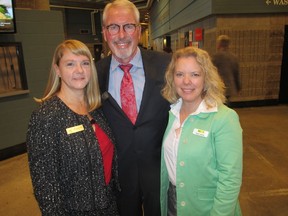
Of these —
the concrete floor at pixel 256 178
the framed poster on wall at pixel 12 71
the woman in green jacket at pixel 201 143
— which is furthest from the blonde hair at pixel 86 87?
the framed poster on wall at pixel 12 71

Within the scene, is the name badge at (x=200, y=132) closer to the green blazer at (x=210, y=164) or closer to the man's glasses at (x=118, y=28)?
the green blazer at (x=210, y=164)

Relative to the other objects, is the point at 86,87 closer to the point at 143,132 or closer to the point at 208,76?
the point at 143,132

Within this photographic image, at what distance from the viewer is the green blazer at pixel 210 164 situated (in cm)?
131

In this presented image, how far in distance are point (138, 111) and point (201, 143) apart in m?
0.56

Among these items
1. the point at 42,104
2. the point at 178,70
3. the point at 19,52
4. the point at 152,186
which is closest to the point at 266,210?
the point at 152,186

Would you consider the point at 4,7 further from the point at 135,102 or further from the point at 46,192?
the point at 46,192

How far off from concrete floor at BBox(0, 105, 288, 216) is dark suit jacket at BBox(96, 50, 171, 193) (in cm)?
141

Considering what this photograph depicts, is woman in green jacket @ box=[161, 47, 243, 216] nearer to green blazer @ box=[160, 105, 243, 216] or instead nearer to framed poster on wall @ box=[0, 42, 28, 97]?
green blazer @ box=[160, 105, 243, 216]

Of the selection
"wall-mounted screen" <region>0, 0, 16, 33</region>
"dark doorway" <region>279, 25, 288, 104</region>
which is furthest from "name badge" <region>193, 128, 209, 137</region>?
"dark doorway" <region>279, 25, 288, 104</region>

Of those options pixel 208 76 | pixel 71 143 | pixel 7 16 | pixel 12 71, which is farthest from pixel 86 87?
pixel 12 71

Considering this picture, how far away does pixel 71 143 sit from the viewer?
1.41m

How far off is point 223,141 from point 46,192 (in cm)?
97

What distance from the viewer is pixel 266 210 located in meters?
2.59

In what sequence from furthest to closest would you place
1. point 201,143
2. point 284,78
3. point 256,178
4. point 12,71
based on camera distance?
point 284,78 → point 12,71 → point 256,178 → point 201,143
